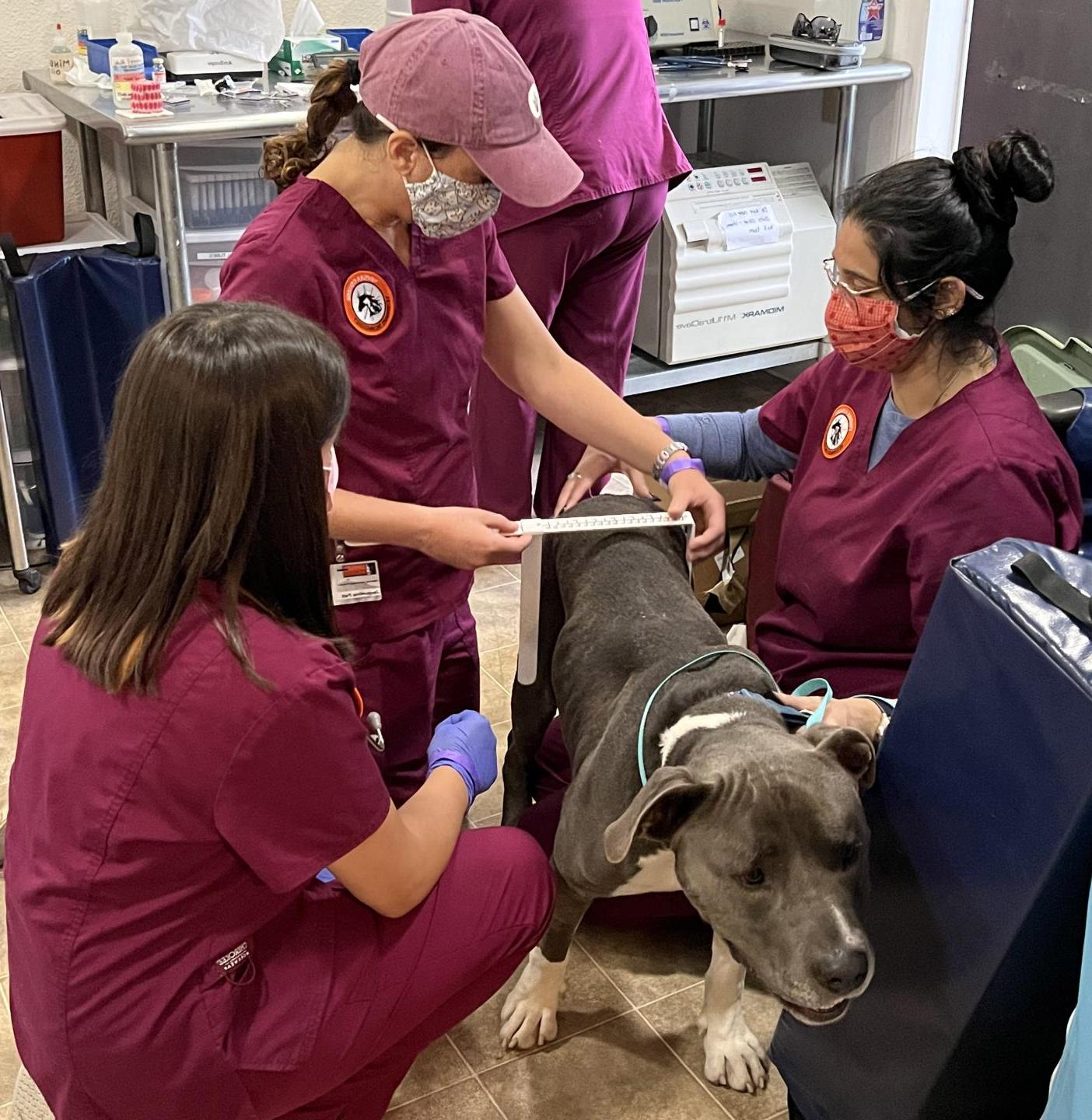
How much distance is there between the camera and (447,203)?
169cm

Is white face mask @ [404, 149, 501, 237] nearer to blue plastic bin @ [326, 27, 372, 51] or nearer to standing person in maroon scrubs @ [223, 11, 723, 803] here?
standing person in maroon scrubs @ [223, 11, 723, 803]

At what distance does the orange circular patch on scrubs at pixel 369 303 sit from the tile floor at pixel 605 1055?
0.99m

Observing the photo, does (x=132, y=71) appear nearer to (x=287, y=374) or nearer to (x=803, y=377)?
(x=803, y=377)

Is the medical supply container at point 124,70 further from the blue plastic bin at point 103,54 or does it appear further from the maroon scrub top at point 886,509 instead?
the maroon scrub top at point 886,509

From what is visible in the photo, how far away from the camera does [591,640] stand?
1903 millimetres

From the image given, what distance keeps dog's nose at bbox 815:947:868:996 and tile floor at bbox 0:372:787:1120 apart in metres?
0.54

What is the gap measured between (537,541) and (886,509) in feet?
1.59

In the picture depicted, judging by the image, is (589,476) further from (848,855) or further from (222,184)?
(222,184)

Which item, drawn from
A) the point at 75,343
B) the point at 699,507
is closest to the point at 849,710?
the point at 699,507

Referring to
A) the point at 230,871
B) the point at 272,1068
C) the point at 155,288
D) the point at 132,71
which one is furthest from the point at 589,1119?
the point at 132,71

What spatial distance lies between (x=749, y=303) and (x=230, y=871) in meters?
2.79

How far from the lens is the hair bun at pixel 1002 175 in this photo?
167 cm

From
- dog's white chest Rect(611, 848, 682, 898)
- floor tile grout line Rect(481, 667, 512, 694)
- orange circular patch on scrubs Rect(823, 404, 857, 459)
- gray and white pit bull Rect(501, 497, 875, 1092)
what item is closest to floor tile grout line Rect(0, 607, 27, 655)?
floor tile grout line Rect(481, 667, 512, 694)

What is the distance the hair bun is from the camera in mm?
1670
